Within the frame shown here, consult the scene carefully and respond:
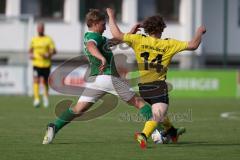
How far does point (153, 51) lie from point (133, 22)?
3214cm

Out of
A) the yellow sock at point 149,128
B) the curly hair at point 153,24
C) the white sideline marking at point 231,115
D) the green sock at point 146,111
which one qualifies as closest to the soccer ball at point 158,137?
the green sock at point 146,111

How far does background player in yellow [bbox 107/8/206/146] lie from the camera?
11.8 meters

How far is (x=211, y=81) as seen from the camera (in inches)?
1246

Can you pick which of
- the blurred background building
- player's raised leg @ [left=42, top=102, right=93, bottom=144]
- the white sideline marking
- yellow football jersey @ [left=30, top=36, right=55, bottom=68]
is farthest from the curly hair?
the blurred background building

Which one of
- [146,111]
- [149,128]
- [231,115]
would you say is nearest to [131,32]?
[146,111]

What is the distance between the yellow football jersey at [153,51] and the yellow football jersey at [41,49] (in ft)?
38.2

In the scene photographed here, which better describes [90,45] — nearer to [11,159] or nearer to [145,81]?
[145,81]

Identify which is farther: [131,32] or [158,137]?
[158,137]

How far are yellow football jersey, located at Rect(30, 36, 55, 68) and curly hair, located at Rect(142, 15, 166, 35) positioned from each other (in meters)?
11.8

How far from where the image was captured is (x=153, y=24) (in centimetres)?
1176

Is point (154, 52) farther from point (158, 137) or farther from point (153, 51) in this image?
point (158, 137)

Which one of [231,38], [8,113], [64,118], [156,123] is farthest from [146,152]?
[231,38]

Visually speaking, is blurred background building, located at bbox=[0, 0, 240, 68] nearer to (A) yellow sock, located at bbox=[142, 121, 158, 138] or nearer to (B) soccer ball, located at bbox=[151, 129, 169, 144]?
(B) soccer ball, located at bbox=[151, 129, 169, 144]

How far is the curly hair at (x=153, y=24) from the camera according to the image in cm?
1171
